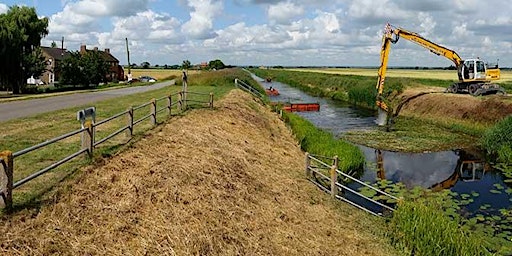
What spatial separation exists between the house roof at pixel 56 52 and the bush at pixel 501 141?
79428mm

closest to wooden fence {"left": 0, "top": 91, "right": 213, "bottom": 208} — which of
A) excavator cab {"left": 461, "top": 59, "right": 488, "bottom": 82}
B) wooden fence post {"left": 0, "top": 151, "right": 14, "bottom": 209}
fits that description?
wooden fence post {"left": 0, "top": 151, "right": 14, "bottom": 209}

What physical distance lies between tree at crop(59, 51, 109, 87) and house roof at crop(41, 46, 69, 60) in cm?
2093

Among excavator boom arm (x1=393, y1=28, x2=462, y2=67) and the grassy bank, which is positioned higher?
excavator boom arm (x1=393, y1=28, x2=462, y2=67)

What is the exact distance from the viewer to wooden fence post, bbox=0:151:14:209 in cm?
738

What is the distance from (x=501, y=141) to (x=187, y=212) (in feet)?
70.0

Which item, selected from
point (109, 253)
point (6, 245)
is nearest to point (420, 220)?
point (109, 253)

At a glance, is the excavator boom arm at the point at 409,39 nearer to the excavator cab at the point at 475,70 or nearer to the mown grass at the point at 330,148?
the excavator cab at the point at 475,70

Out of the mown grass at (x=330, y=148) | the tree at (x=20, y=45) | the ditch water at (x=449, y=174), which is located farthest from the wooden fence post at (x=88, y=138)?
the tree at (x=20, y=45)

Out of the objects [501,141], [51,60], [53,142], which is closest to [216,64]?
[51,60]

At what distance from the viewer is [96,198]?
29.4ft

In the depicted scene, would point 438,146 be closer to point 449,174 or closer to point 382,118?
point 449,174

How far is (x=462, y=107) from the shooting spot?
37125 mm

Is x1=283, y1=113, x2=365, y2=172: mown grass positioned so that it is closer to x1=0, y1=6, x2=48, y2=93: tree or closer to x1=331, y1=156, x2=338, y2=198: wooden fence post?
x1=331, y1=156, x2=338, y2=198: wooden fence post

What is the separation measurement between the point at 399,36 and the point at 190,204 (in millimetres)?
34865
